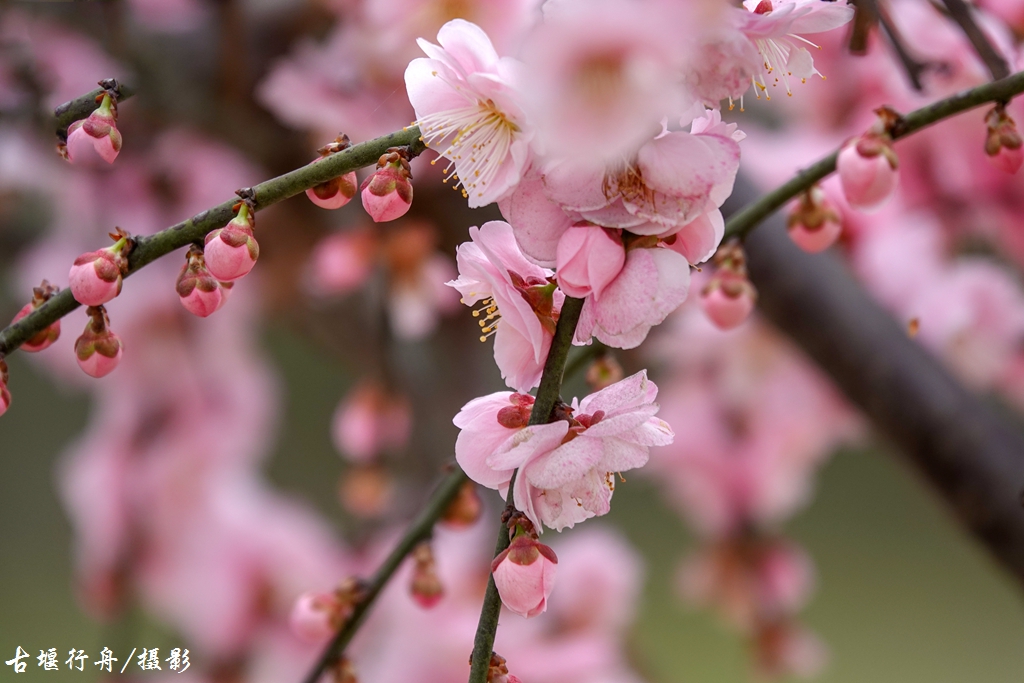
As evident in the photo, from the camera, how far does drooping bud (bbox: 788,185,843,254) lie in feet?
0.78

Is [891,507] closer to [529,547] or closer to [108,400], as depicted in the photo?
[108,400]

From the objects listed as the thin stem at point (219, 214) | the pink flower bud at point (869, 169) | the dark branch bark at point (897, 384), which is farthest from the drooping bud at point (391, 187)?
the dark branch bark at point (897, 384)

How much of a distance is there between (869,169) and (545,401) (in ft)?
0.34

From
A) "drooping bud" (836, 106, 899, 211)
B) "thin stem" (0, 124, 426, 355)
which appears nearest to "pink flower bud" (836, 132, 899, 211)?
"drooping bud" (836, 106, 899, 211)

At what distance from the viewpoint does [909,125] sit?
0.64 ft

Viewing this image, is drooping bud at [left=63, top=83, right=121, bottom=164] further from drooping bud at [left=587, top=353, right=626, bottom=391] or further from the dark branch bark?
the dark branch bark

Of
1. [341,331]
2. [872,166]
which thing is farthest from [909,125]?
[341,331]

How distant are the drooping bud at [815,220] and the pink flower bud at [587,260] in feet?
0.39

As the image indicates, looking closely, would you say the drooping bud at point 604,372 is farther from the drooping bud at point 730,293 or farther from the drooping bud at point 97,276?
the drooping bud at point 97,276

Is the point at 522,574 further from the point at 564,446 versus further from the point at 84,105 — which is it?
the point at 84,105

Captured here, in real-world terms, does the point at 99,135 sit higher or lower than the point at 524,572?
higher

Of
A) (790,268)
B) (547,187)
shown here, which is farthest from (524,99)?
(790,268)

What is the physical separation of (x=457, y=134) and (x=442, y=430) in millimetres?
544

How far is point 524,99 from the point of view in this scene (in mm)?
140
